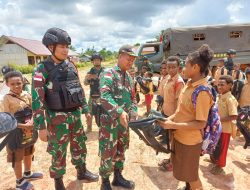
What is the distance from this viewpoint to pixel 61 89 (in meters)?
2.91

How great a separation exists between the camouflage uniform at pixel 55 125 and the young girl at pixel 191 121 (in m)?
1.31

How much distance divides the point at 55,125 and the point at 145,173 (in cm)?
179

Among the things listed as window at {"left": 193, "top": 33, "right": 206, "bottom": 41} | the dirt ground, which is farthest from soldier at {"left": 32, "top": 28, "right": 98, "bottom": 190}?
window at {"left": 193, "top": 33, "right": 206, "bottom": 41}

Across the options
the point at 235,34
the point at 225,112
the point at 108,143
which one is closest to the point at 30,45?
the point at 235,34

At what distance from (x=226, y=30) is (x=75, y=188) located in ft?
37.2

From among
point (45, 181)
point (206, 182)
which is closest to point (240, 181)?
point (206, 182)

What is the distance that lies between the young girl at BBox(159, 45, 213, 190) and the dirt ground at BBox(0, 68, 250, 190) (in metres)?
1.03

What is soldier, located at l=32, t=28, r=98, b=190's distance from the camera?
2787mm

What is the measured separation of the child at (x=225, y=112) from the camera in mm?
3428

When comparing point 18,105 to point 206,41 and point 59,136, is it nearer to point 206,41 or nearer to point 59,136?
point 59,136

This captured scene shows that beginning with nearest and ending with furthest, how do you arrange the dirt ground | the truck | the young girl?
the young girl
the dirt ground
the truck

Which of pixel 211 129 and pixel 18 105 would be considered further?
pixel 18 105

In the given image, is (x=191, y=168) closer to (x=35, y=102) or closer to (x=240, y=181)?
(x=240, y=181)

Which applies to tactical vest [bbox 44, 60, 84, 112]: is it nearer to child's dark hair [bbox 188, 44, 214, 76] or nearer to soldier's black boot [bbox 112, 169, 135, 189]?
soldier's black boot [bbox 112, 169, 135, 189]
